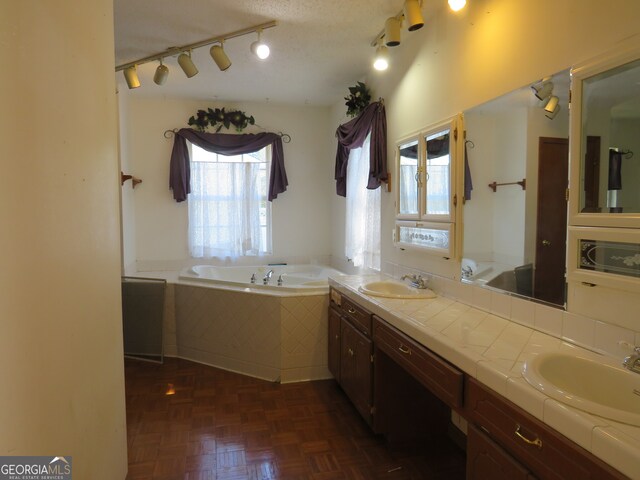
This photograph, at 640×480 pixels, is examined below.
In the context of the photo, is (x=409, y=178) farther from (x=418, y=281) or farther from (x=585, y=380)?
(x=585, y=380)

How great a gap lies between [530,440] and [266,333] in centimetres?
226

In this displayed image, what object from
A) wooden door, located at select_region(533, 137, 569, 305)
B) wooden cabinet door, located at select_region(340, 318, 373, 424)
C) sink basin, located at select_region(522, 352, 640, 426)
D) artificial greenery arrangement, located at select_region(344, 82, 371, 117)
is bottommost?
wooden cabinet door, located at select_region(340, 318, 373, 424)

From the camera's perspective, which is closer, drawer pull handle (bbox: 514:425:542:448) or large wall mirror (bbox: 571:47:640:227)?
drawer pull handle (bbox: 514:425:542:448)

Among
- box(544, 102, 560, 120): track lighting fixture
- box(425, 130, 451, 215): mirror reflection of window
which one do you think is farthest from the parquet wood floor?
box(544, 102, 560, 120): track lighting fixture

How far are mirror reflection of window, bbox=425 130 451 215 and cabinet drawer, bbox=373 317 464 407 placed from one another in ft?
2.54

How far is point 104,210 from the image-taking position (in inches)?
60.3

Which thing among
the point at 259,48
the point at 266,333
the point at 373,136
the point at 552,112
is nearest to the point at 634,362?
the point at 552,112

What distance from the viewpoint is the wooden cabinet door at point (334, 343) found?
278 cm

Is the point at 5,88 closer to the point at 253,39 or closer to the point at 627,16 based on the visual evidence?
the point at 627,16

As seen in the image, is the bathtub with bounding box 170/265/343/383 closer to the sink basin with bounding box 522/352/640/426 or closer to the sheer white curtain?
the sheer white curtain

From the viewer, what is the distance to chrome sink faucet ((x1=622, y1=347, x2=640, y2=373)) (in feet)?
3.70

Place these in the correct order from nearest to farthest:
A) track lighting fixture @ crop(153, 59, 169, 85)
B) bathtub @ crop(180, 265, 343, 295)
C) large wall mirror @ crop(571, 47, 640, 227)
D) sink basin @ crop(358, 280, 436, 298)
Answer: large wall mirror @ crop(571, 47, 640, 227) < sink basin @ crop(358, 280, 436, 298) < track lighting fixture @ crop(153, 59, 169, 85) < bathtub @ crop(180, 265, 343, 295)

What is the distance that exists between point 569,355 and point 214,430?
1983 mm

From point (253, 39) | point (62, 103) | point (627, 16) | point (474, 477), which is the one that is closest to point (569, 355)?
point (474, 477)
